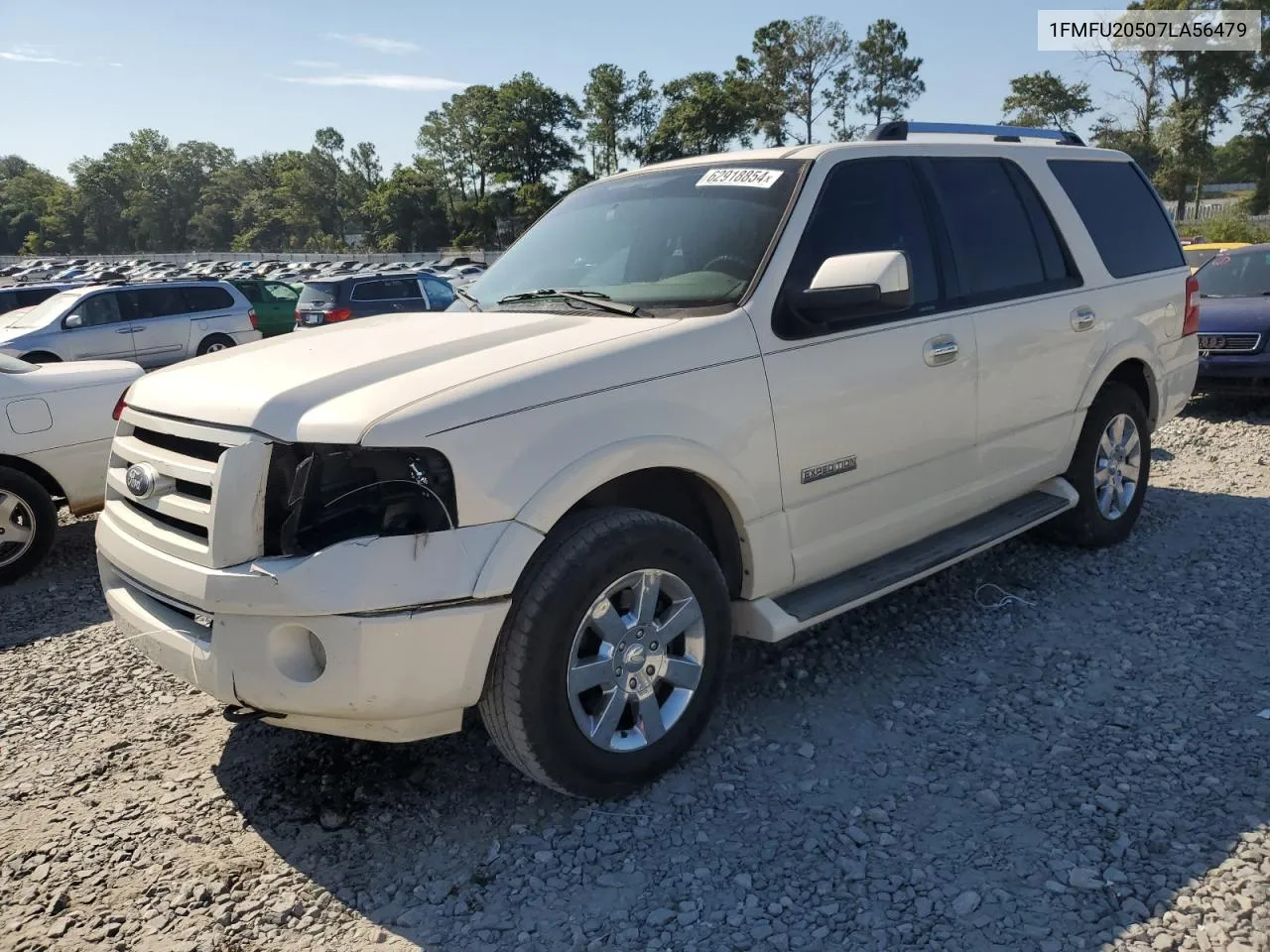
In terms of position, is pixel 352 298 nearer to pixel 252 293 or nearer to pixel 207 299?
pixel 207 299

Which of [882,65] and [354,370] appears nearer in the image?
[354,370]

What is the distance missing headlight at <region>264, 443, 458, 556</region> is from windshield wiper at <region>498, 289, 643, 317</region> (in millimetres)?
1044

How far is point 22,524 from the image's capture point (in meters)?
5.57

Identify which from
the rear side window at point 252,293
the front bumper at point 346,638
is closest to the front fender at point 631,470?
the front bumper at point 346,638

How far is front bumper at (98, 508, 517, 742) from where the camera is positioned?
252cm

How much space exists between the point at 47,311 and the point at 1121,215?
15481mm

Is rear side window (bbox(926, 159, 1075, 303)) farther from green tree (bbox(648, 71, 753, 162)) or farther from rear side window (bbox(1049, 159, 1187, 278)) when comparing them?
green tree (bbox(648, 71, 753, 162))

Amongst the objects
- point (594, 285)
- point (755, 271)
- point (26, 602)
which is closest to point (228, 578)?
point (594, 285)

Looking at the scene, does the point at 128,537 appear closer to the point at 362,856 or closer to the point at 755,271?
the point at 362,856

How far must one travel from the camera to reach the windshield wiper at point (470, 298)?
3939 mm

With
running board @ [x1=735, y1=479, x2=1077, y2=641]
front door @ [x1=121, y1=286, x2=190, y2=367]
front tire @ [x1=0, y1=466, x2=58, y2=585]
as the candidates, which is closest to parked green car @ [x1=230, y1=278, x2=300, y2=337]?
front door @ [x1=121, y1=286, x2=190, y2=367]

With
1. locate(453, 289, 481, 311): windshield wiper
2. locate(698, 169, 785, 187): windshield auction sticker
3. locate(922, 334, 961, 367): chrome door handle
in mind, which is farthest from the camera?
locate(453, 289, 481, 311): windshield wiper

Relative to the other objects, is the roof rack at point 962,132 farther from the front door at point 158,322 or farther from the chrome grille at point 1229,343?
the front door at point 158,322

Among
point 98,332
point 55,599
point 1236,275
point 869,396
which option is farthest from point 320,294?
point 869,396
